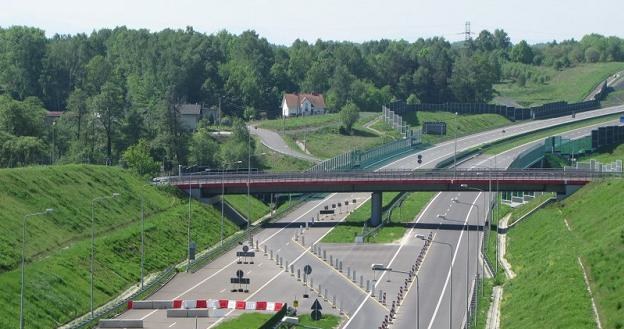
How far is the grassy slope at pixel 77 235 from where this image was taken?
3494 inches

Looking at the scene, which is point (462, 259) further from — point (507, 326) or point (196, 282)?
point (507, 326)

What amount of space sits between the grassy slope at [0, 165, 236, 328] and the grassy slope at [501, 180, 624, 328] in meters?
29.9

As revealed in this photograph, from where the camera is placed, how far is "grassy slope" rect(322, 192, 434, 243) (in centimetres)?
13012

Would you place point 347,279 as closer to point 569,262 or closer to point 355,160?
point 569,262

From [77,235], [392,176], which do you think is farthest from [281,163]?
[77,235]

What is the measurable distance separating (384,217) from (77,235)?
44142 mm

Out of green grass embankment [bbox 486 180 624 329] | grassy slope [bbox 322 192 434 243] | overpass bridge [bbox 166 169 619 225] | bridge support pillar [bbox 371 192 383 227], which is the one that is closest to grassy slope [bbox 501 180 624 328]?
green grass embankment [bbox 486 180 624 329]

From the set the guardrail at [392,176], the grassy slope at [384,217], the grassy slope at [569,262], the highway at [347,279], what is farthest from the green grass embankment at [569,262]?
the grassy slope at [384,217]

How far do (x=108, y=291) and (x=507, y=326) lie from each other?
31.6 meters

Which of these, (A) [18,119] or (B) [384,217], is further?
(A) [18,119]

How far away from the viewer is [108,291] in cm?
9712

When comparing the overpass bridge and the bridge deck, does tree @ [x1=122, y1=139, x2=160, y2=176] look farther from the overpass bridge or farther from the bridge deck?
the bridge deck

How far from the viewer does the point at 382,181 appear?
137500mm

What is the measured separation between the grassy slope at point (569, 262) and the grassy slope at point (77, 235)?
98.1 ft
